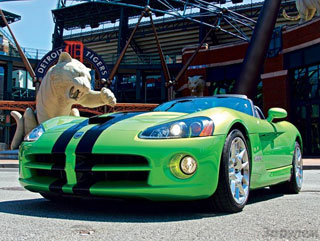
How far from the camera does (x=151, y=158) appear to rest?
10.4 ft

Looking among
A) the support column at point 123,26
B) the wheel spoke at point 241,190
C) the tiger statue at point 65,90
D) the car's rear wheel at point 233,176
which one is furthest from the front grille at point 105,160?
the support column at point 123,26

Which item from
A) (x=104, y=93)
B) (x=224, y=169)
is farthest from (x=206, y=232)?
(x=104, y=93)

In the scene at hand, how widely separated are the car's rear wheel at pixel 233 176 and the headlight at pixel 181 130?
251mm

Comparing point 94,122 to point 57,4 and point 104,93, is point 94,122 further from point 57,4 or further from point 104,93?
point 57,4

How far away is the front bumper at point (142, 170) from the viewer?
3.19 m

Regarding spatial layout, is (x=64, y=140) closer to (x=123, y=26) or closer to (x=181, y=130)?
(x=181, y=130)

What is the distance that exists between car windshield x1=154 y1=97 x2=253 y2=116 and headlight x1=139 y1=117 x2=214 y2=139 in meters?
1.12

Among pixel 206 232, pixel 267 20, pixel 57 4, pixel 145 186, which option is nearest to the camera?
pixel 206 232

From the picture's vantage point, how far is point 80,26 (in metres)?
55.4

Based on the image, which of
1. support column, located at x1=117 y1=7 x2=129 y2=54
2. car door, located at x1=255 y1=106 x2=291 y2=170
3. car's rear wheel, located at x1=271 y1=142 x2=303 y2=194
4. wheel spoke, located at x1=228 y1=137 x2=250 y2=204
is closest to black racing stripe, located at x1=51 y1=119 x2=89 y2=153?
wheel spoke, located at x1=228 y1=137 x2=250 y2=204

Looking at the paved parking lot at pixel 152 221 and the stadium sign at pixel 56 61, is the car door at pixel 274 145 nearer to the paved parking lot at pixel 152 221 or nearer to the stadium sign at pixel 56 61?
the paved parking lot at pixel 152 221

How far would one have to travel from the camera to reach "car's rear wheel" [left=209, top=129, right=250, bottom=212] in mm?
3389

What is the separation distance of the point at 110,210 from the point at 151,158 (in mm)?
771

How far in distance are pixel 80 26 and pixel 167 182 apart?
5512 centimetres
